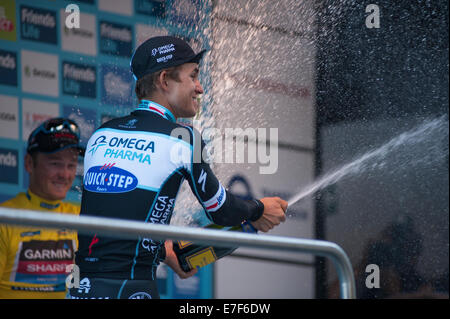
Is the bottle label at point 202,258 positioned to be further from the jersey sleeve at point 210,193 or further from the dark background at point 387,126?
the dark background at point 387,126

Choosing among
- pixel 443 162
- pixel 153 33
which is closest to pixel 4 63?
pixel 153 33

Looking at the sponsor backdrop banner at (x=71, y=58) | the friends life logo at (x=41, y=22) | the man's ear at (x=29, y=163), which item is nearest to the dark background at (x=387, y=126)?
the sponsor backdrop banner at (x=71, y=58)

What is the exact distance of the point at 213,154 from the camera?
13.3ft

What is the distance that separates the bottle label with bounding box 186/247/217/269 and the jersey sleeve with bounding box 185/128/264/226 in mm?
241

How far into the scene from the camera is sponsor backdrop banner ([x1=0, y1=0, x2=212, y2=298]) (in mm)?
3545

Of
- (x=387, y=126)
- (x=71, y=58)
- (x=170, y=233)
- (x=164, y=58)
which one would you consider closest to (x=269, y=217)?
(x=164, y=58)

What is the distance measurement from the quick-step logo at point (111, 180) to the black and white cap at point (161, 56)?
15.6 inches

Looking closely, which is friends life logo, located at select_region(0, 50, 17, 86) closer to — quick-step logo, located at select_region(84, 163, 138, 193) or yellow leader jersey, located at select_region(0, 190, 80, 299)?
yellow leader jersey, located at select_region(0, 190, 80, 299)

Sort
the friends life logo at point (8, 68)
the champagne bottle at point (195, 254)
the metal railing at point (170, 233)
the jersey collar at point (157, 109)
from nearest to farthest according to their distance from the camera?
the metal railing at point (170, 233) → the jersey collar at point (157, 109) → the champagne bottle at point (195, 254) → the friends life logo at point (8, 68)

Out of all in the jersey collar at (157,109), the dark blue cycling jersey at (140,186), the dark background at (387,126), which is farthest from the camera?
the dark background at (387,126)

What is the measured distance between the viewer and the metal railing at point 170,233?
1.26 metres
